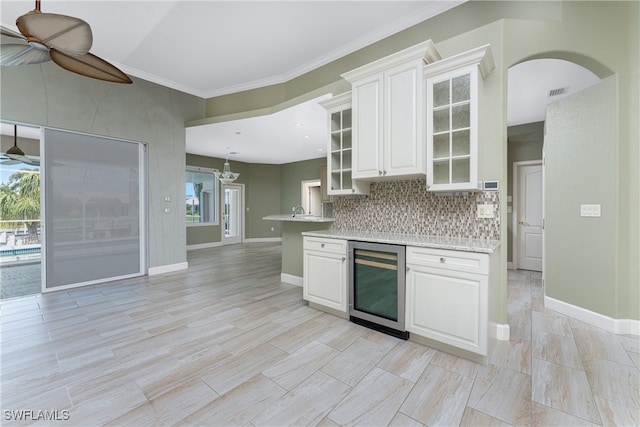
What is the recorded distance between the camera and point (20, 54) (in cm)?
196

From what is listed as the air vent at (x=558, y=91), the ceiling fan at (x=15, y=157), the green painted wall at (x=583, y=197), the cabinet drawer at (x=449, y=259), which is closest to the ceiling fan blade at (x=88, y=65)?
the cabinet drawer at (x=449, y=259)

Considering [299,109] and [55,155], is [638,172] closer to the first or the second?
[299,109]

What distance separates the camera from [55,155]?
146 inches

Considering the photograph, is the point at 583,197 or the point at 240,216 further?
the point at 240,216

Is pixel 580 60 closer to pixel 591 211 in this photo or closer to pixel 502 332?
pixel 591 211

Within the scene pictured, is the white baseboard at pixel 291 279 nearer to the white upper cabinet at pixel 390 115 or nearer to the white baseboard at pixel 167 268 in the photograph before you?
the white upper cabinet at pixel 390 115

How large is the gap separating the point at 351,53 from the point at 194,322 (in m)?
3.67

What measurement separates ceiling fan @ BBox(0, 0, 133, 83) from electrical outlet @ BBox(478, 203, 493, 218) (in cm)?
321

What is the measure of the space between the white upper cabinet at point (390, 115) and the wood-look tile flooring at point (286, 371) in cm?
160

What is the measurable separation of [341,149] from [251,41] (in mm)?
1827

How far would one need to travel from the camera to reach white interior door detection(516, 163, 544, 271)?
5.00 meters

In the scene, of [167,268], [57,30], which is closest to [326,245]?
[57,30]

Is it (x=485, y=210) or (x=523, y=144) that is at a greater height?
(x=523, y=144)

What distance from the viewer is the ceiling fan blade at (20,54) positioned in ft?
6.13
